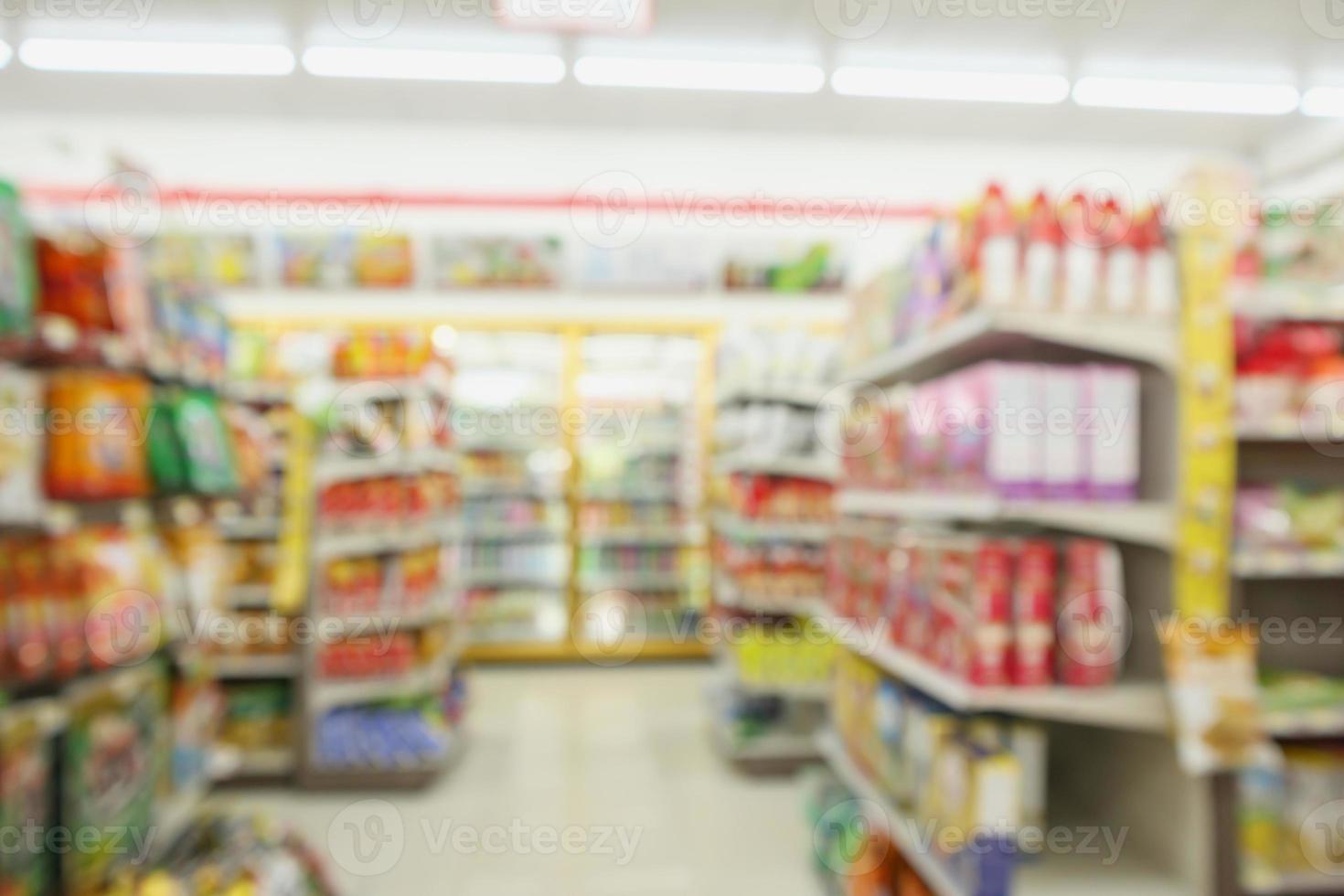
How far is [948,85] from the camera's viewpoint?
572 centimetres

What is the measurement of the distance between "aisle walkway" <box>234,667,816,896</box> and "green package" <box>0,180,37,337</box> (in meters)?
2.20

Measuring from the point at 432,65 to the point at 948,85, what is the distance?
3575mm

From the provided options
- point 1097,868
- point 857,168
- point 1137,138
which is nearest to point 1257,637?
point 1097,868

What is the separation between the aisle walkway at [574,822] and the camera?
9.88 ft

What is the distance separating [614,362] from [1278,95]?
543cm

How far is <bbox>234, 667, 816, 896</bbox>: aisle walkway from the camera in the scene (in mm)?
3012

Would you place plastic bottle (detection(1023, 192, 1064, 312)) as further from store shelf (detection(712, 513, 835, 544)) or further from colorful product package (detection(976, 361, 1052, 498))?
store shelf (detection(712, 513, 835, 544))

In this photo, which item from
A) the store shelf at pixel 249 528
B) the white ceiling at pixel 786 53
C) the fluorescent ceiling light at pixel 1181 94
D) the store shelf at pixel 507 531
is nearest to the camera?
the store shelf at pixel 249 528

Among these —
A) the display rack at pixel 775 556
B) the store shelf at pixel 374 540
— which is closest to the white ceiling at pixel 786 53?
the display rack at pixel 775 556

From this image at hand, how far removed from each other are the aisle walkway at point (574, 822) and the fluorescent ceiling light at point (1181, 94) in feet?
16.9

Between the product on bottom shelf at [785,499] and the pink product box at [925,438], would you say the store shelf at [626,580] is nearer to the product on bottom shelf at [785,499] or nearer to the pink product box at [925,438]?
the product on bottom shelf at [785,499]

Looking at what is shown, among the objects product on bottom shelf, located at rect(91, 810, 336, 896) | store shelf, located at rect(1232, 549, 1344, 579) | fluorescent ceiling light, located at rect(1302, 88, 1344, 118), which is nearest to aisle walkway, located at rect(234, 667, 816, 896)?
product on bottom shelf, located at rect(91, 810, 336, 896)

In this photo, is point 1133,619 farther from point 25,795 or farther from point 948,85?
point 948,85

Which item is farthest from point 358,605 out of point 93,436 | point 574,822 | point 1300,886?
point 1300,886
